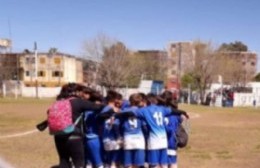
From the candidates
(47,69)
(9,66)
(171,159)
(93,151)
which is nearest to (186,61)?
(47,69)

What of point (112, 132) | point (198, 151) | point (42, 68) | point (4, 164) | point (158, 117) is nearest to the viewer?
point (158, 117)

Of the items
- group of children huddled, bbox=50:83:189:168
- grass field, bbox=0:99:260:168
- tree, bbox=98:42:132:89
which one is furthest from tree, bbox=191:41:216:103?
group of children huddled, bbox=50:83:189:168

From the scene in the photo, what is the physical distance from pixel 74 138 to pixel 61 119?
0.37m

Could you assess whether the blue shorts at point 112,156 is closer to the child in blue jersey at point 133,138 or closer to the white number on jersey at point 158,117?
the child in blue jersey at point 133,138

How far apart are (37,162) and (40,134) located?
723 centimetres

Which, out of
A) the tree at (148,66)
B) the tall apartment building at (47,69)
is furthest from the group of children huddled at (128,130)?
the tall apartment building at (47,69)

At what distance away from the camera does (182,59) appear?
295 ft

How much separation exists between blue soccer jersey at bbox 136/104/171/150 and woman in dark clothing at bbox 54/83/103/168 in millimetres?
898

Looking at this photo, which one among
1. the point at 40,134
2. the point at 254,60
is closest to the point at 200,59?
the point at 254,60

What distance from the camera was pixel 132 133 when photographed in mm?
8375

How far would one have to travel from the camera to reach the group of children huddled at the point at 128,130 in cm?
805

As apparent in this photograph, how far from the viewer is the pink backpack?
7.38 m

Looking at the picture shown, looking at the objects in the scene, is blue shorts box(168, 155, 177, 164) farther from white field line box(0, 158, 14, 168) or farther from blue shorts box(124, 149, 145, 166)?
white field line box(0, 158, 14, 168)

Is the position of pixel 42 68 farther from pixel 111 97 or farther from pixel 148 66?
pixel 111 97
